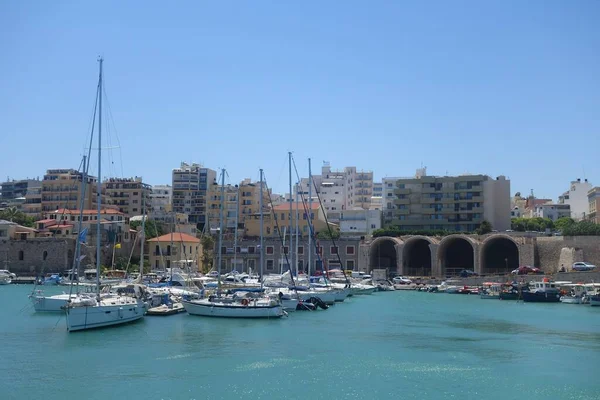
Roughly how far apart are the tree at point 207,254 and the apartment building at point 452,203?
86.8 feet

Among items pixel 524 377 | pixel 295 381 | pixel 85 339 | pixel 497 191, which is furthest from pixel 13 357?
pixel 497 191

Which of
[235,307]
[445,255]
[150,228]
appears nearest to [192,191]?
[150,228]

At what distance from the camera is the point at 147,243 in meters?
97.3

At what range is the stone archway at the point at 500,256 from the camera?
3388 inches

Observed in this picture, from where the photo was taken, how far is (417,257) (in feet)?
316

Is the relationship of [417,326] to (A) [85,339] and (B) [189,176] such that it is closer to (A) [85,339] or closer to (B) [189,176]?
(A) [85,339]

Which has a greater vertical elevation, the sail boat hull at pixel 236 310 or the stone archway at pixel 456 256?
the stone archway at pixel 456 256

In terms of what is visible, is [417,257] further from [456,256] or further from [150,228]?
[150,228]

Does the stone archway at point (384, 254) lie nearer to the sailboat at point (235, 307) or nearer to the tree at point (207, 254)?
the tree at point (207, 254)

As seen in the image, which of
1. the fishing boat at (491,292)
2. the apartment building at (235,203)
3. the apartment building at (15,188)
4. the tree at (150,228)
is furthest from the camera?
the apartment building at (15,188)

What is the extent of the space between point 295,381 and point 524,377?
10.1 m

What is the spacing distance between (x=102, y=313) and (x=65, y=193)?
8155cm

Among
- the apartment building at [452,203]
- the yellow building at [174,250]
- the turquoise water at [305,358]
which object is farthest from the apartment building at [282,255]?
the turquoise water at [305,358]

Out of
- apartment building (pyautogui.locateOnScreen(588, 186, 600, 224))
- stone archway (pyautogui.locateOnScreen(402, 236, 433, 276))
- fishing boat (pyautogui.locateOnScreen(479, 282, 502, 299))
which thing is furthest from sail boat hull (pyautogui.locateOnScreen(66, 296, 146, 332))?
apartment building (pyautogui.locateOnScreen(588, 186, 600, 224))
